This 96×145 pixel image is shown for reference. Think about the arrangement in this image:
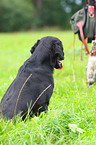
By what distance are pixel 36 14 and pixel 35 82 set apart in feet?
163

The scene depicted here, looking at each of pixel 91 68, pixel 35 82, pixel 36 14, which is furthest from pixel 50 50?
pixel 36 14

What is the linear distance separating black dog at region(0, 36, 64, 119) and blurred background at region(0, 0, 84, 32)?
123 feet

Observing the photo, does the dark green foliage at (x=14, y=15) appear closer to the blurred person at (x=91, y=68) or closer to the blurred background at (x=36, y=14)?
the blurred background at (x=36, y=14)

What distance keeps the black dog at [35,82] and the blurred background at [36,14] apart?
37348mm

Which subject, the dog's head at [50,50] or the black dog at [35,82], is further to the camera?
the dog's head at [50,50]

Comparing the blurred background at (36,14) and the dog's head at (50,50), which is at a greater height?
the blurred background at (36,14)

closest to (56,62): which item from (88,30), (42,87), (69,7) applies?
(42,87)

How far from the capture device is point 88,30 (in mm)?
3957

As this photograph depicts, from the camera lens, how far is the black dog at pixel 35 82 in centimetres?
260

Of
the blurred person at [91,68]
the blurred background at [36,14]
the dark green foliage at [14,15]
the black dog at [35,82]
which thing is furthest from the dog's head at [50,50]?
the dark green foliage at [14,15]

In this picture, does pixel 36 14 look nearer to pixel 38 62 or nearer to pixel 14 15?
pixel 14 15

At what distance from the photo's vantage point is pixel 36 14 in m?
50.2

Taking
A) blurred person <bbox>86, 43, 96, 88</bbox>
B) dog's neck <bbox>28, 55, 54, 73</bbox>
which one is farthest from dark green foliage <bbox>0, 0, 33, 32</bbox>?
dog's neck <bbox>28, 55, 54, 73</bbox>

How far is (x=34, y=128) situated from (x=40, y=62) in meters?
1.00
